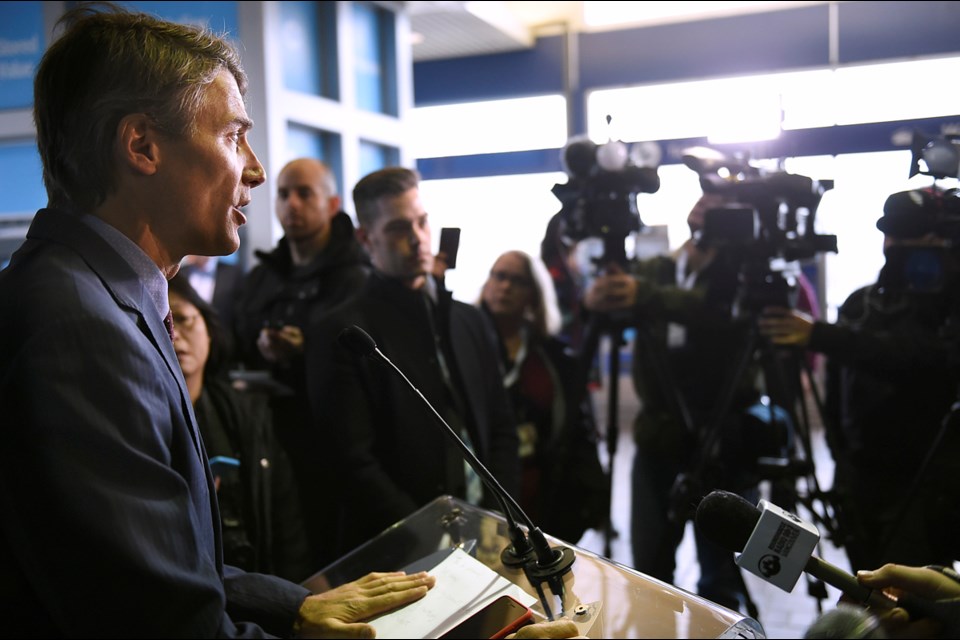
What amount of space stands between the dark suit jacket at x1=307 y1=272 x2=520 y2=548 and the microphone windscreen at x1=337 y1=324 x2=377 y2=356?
0.50m

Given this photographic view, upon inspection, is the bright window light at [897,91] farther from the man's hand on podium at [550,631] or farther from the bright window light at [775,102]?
the man's hand on podium at [550,631]

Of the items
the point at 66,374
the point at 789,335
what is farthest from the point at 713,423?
the point at 66,374

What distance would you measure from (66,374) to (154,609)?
224mm

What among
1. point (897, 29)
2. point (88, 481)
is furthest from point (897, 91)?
point (88, 481)

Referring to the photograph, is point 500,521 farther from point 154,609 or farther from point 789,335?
point 789,335

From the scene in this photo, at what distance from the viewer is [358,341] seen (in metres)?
1.08

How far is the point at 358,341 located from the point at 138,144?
353 millimetres

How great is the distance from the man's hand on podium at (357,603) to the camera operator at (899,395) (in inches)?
32.1

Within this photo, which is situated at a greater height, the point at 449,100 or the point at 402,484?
the point at 449,100

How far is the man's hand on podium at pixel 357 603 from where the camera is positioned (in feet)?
3.09

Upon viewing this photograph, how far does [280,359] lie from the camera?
2.18 metres

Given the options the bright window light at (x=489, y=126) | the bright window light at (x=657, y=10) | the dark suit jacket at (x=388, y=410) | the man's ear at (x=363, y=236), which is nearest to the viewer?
the dark suit jacket at (x=388, y=410)

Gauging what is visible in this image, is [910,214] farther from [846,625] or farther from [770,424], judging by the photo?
[846,625]

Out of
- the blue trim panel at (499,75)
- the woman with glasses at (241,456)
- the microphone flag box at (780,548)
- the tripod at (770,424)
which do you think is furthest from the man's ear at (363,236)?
the microphone flag box at (780,548)
